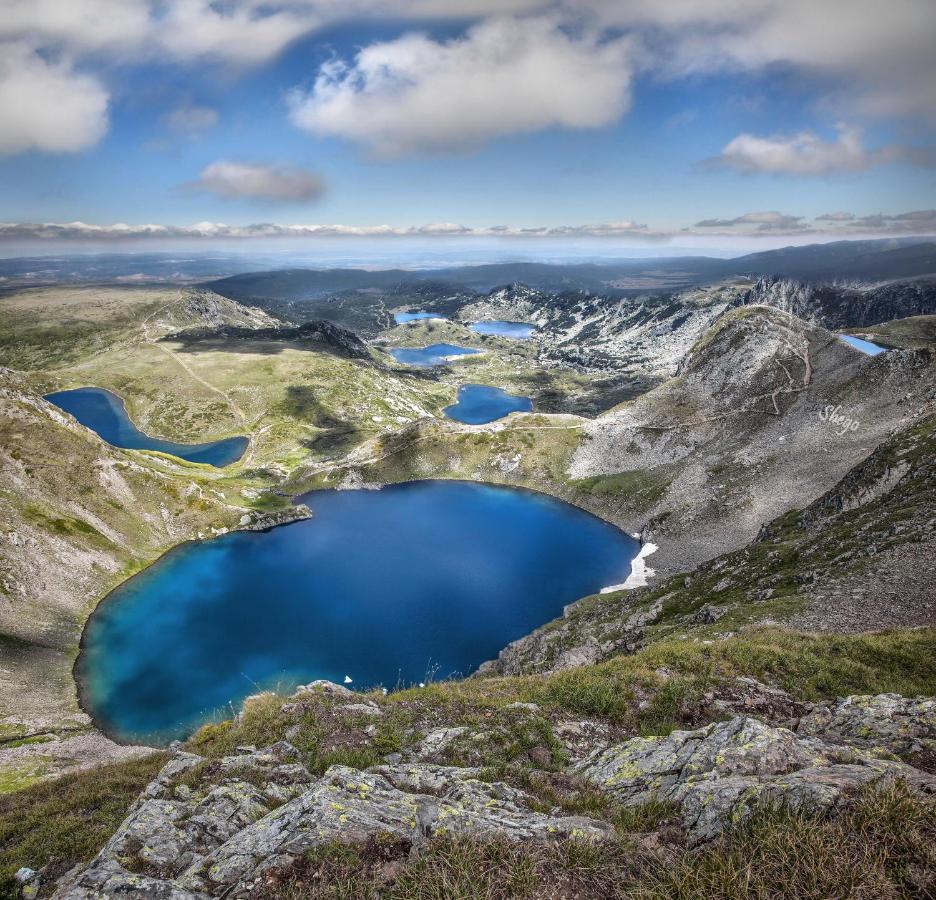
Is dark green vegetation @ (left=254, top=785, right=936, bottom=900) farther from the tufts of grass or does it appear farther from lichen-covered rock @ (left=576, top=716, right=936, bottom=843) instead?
lichen-covered rock @ (left=576, top=716, right=936, bottom=843)

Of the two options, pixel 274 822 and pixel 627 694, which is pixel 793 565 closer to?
pixel 627 694

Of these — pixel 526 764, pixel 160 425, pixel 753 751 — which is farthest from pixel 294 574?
pixel 160 425

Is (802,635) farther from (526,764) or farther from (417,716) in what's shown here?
(417,716)

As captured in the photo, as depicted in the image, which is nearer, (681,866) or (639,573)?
(681,866)

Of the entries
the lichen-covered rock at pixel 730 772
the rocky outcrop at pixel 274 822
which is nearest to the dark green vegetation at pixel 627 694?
the rocky outcrop at pixel 274 822

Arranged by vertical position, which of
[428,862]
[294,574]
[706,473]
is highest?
[428,862]

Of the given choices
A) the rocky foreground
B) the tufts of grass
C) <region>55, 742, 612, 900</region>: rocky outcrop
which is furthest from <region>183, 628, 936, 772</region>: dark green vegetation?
the tufts of grass

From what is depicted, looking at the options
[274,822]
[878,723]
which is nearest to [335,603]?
[274,822]

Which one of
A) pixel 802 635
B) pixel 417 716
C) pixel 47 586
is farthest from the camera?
pixel 47 586
